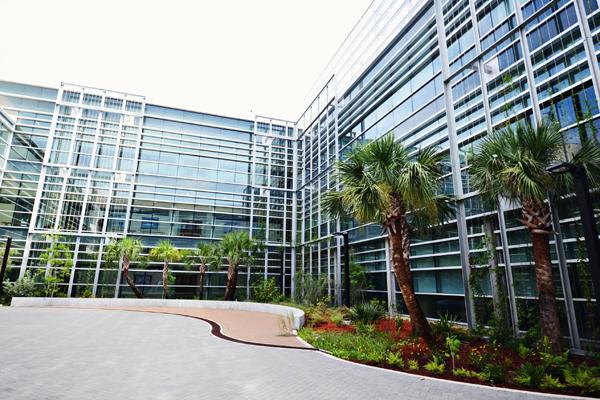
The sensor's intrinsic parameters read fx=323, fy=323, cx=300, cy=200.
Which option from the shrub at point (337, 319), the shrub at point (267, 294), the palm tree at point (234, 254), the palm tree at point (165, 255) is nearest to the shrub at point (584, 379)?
the shrub at point (337, 319)

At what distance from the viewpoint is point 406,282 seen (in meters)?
9.55

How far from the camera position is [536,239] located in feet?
25.7

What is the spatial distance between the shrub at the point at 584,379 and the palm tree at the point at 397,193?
3490mm

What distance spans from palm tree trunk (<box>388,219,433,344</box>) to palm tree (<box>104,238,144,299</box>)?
70.2ft

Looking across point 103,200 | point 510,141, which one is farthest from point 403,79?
point 103,200

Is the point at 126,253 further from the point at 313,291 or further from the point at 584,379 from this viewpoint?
the point at 584,379

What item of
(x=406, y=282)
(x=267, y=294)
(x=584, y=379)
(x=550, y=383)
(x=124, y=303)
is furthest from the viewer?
(x=267, y=294)

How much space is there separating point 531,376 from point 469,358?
4.66 feet

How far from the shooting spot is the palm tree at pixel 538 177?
734 centimetres

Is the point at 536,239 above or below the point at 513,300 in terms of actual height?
above

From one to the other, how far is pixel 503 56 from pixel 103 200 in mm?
29203

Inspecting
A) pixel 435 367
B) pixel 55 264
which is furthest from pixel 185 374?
pixel 55 264

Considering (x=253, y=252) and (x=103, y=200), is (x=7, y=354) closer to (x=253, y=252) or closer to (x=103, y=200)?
(x=253, y=252)

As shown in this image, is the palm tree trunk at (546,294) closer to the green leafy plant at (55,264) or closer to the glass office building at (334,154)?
the glass office building at (334,154)
